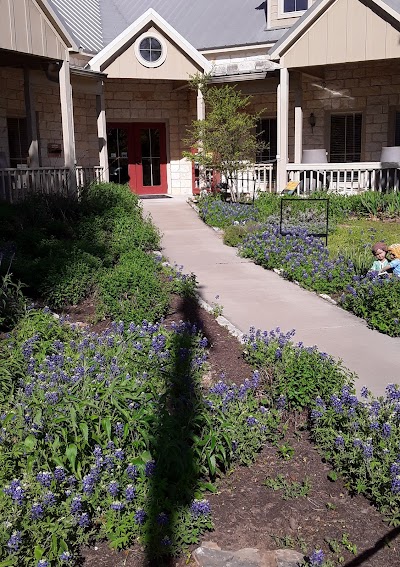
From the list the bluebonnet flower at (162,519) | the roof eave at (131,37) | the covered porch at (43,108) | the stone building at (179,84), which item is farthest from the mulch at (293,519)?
the roof eave at (131,37)

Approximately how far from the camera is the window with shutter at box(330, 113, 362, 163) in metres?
18.0

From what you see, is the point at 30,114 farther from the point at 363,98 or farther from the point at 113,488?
the point at 113,488

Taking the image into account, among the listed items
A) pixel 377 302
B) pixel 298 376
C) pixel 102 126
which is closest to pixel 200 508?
pixel 298 376

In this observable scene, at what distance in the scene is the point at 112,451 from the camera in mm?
3691

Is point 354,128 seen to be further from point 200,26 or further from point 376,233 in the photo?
point 376,233

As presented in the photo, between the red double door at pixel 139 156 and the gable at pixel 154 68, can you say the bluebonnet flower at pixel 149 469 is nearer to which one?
the gable at pixel 154 68

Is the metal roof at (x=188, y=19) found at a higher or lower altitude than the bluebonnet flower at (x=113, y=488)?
higher

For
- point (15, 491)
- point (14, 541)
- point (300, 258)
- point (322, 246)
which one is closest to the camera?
point (14, 541)

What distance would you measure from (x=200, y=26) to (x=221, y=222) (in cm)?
956

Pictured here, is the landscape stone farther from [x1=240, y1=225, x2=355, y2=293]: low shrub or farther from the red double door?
the red double door

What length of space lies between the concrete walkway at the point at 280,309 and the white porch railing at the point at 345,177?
15.5 feet

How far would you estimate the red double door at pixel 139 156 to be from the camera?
774 inches

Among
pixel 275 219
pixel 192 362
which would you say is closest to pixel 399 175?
pixel 275 219

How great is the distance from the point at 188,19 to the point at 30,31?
27.4ft
